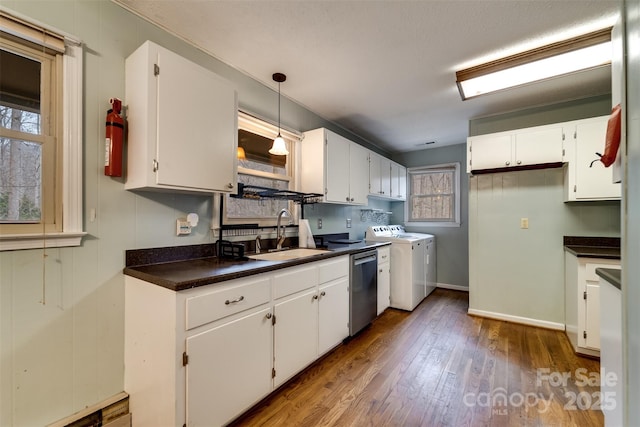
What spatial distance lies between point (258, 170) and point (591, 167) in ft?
10.6

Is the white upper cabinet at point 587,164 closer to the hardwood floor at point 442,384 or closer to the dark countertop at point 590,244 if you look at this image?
the dark countertop at point 590,244

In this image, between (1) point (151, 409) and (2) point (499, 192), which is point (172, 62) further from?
(2) point (499, 192)

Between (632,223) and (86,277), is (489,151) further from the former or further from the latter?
(86,277)

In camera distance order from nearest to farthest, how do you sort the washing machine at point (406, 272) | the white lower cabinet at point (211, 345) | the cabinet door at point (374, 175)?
the white lower cabinet at point (211, 345)
the washing machine at point (406, 272)
the cabinet door at point (374, 175)

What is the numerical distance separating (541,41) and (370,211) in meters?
2.82

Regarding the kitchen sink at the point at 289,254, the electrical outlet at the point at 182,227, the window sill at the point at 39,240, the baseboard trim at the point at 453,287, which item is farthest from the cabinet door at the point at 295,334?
the baseboard trim at the point at 453,287

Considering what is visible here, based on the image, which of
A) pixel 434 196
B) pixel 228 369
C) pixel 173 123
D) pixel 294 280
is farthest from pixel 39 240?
pixel 434 196

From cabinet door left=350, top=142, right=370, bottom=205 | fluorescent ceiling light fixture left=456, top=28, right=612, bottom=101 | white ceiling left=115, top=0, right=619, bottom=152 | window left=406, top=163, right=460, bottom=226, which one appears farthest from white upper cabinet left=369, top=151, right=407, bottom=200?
fluorescent ceiling light fixture left=456, top=28, right=612, bottom=101

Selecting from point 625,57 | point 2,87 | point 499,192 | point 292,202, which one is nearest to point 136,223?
point 2,87

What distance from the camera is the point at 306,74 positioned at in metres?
2.36

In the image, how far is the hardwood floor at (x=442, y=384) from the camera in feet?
5.32

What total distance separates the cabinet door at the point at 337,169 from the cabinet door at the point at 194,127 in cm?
120

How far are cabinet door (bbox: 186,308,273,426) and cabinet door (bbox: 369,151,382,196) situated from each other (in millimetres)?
2476

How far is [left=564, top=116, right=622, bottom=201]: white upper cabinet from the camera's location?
2.51 m
